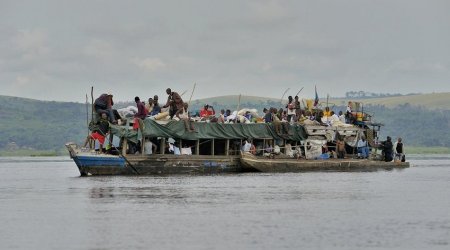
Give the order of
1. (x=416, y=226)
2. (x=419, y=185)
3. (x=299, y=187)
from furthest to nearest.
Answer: (x=419, y=185)
(x=299, y=187)
(x=416, y=226)

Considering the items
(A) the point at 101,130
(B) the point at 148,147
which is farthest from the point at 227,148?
(A) the point at 101,130

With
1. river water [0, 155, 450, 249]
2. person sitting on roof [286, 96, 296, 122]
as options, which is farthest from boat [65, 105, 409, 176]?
river water [0, 155, 450, 249]

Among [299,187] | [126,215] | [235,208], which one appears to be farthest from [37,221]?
[299,187]

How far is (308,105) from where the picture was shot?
57.2 m

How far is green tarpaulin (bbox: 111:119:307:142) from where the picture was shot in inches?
1886

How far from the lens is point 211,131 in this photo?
50844mm

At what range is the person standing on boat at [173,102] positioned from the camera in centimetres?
4925

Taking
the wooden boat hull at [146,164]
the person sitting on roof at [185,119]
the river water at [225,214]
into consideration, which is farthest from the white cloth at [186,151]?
the river water at [225,214]

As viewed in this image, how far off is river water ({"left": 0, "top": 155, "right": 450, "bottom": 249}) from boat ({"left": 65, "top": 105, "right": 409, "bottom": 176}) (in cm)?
209

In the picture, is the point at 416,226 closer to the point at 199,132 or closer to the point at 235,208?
the point at 235,208

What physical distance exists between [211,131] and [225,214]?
2050cm

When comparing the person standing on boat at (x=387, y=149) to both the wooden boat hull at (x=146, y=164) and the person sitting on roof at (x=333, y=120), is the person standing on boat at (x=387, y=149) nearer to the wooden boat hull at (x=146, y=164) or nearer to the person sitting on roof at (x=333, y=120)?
the person sitting on roof at (x=333, y=120)

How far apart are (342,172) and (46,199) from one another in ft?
68.5

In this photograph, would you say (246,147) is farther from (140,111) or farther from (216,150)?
(140,111)
